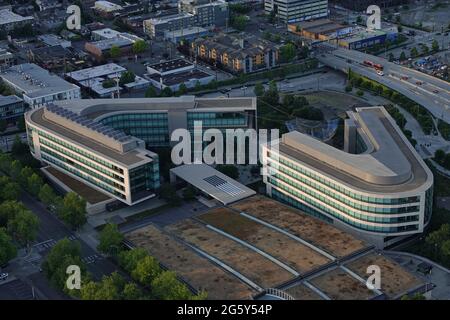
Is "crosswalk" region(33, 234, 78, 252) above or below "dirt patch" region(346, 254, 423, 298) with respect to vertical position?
below

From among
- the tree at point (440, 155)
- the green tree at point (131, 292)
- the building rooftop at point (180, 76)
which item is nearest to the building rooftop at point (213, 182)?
the green tree at point (131, 292)

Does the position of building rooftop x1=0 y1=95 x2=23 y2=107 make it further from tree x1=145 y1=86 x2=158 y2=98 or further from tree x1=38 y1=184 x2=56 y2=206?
tree x1=38 y1=184 x2=56 y2=206

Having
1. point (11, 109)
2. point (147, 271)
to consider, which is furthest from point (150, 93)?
point (147, 271)

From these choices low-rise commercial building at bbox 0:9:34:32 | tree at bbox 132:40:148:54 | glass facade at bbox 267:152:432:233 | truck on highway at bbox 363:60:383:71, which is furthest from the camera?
low-rise commercial building at bbox 0:9:34:32

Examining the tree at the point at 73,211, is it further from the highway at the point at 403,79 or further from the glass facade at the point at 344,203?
the highway at the point at 403,79

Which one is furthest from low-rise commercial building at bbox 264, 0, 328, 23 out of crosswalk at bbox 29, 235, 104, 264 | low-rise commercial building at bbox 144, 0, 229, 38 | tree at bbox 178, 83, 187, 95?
crosswalk at bbox 29, 235, 104, 264

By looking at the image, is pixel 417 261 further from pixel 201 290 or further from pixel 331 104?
pixel 331 104
